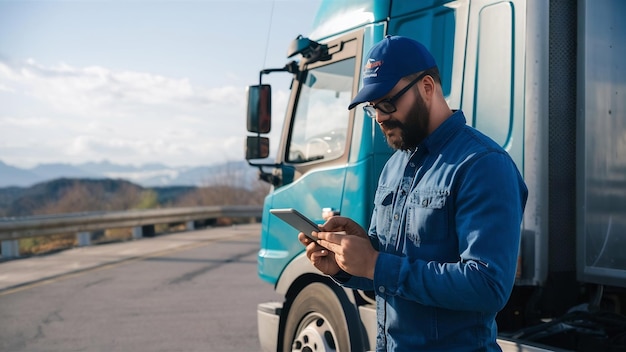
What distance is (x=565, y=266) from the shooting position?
386cm

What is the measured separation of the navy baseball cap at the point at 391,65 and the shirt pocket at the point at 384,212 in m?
0.38

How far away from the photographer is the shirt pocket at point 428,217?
2.21 meters

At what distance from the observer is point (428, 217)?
7.32 feet

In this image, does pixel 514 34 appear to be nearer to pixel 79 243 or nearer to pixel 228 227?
pixel 79 243

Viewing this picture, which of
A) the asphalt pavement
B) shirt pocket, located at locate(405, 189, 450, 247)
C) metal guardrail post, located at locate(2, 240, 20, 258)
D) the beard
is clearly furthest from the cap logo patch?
metal guardrail post, located at locate(2, 240, 20, 258)

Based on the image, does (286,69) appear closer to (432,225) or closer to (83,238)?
(432,225)

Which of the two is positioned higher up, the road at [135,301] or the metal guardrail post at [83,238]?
the metal guardrail post at [83,238]

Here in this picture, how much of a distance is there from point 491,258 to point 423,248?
0.27 m

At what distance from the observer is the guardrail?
48.8 ft

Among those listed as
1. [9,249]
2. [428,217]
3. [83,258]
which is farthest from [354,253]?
[9,249]

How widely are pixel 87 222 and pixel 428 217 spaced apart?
16.2m

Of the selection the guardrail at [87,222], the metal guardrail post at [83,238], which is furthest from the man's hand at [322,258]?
the metal guardrail post at [83,238]

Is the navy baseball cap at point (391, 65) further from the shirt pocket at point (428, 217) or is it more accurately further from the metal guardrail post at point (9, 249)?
the metal guardrail post at point (9, 249)

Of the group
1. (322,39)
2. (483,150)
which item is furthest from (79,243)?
(483,150)
